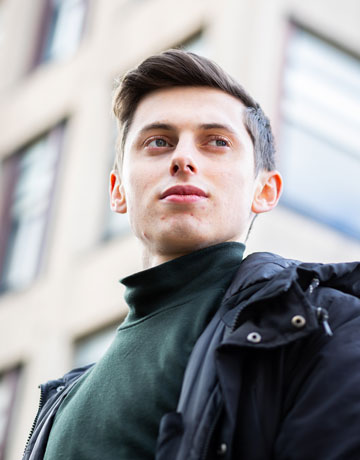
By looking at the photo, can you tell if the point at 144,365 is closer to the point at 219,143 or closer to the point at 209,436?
the point at 209,436

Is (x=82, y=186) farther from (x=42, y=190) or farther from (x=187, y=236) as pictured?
(x=187, y=236)

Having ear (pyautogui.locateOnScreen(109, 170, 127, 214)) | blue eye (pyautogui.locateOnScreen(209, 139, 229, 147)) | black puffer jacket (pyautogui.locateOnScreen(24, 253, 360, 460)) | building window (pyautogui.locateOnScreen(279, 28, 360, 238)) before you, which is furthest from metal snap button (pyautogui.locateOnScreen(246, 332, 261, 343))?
building window (pyautogui.locateOnScreen(279, 28, 360, 238))

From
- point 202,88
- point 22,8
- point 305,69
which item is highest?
point 22,8

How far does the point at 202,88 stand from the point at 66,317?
32.8ft

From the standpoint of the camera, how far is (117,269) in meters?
12.6

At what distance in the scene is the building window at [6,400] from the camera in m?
13.3

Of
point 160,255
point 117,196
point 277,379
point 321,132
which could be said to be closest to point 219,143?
point 160,255

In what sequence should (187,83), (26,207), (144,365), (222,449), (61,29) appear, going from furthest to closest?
(61,29) < (26,207) < (187,83) < (144,365) < (222,449)

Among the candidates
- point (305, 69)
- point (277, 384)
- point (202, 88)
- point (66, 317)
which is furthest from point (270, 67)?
point (277, 384)

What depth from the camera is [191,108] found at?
3.48 m

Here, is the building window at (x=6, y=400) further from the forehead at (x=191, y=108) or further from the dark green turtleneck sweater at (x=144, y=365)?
the dark green turtleneck sweater at (x=144, y=365)

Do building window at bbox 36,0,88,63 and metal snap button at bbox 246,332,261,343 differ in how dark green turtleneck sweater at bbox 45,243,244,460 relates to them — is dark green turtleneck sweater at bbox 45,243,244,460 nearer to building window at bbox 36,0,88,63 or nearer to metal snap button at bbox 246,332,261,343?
metal snap button at bbox 246,332,261,343

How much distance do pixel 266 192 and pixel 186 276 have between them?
54 centimetres

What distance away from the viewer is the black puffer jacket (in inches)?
104
